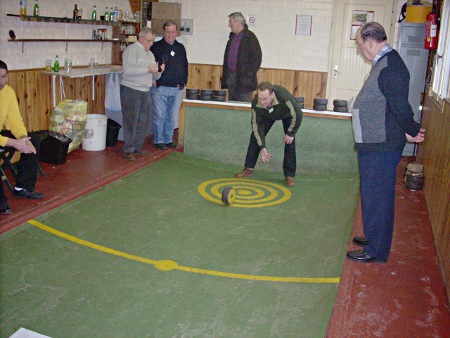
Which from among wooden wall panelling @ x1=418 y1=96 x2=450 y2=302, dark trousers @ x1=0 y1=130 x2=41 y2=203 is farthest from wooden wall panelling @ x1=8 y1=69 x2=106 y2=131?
wooden wall panelling @ x1=418 y1=96 x2=450 y2=302

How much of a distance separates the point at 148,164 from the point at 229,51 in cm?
230

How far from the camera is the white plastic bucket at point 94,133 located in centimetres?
701

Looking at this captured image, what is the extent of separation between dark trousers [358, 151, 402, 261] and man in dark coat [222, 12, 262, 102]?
4.23 m

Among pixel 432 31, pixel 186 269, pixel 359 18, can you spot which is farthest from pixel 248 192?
pixel 359 18

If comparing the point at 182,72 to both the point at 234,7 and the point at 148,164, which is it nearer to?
the point at 148,164

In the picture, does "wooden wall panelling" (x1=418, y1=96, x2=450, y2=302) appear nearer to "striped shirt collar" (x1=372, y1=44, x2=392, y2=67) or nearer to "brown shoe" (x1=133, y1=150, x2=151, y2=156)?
"striped shirt collar" (x1=372, y1=44, x2=392, y2=67)

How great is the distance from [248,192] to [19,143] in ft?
8.20

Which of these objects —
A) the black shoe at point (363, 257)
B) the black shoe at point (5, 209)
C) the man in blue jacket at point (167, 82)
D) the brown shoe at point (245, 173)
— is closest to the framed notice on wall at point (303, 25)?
the man in blue jacket at point (167, 82)

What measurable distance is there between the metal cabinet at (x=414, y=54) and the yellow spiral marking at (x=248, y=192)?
9.21 ft

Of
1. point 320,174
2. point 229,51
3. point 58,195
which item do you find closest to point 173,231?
point 58,195

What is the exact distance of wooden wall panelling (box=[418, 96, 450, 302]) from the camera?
3820 mm

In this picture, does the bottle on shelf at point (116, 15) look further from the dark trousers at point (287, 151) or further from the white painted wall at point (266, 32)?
the dark trousers at point (287, 151)

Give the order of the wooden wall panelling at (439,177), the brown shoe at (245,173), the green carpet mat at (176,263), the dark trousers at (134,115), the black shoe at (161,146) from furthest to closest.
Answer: the black shoe at (161,146), the dark trousers at (134,115), the brown shoe at (245,173), the wooden wall panelling at (439,177), the green carpet mat at (176,263)

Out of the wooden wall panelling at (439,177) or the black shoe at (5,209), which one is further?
the black shoe at (5,209)
